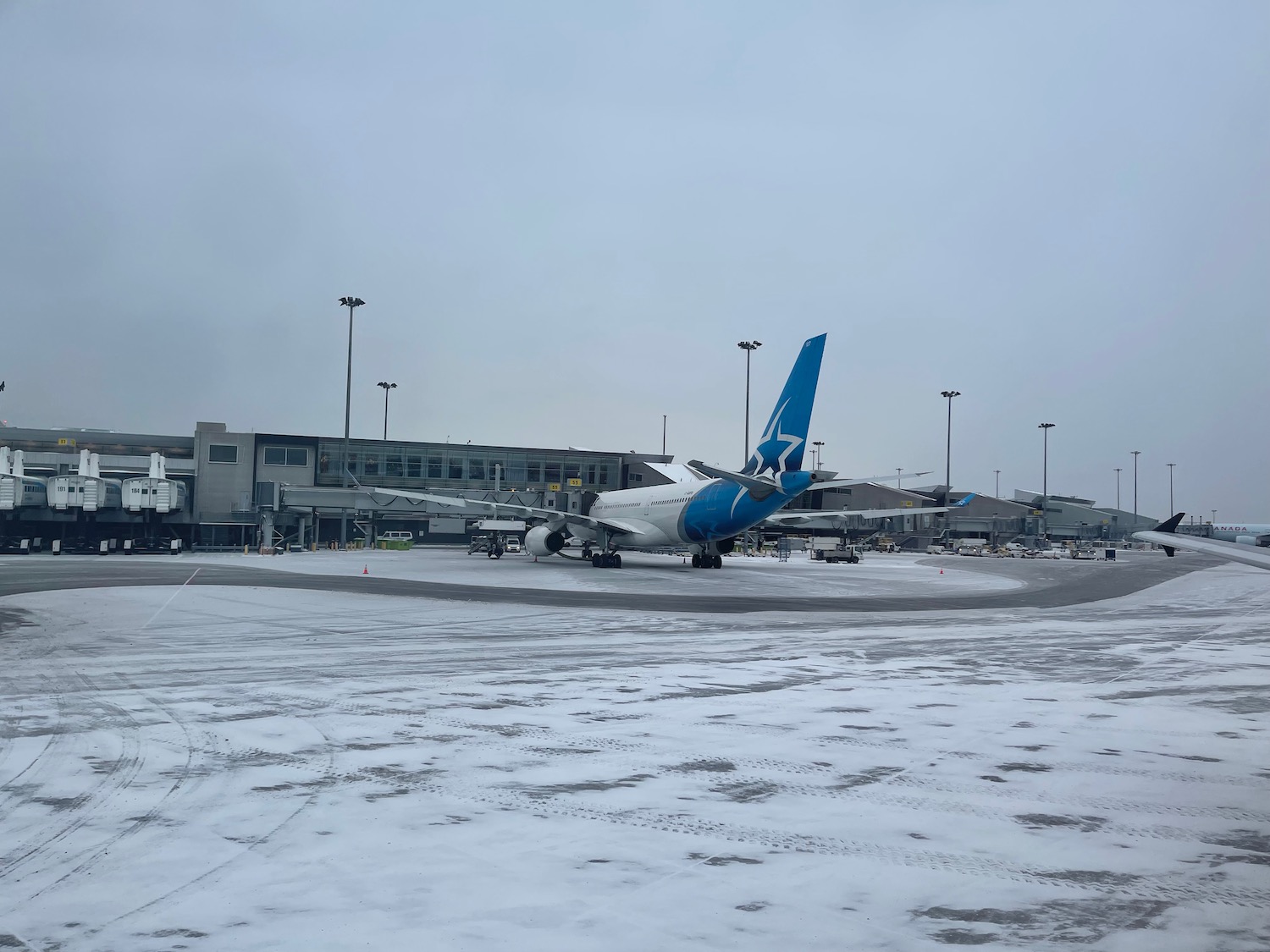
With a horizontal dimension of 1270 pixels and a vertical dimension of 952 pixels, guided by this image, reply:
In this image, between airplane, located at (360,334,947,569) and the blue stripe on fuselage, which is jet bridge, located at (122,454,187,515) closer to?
airplane, located at (360,334,947,569)

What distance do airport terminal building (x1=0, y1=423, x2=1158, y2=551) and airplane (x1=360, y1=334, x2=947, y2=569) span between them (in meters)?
15.2

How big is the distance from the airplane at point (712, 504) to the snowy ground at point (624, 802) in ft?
59.3

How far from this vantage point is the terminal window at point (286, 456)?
6319 cm

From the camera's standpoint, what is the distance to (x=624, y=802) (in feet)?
20.1

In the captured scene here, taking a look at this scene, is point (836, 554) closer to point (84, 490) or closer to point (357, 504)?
point (357, 504)

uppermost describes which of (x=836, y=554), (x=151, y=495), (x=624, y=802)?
(x=151, y=495)

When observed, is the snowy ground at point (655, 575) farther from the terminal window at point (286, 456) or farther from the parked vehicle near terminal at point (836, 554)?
the terminal window at point (286, 456)

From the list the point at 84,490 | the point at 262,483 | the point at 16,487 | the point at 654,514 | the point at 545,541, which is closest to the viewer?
the point at 654,514

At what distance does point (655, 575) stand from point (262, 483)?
32.3 metres

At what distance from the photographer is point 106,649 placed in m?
13.5

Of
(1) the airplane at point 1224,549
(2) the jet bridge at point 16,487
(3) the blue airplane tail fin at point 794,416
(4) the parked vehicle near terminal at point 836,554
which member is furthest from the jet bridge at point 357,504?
(1) the airplane at point 1224,549

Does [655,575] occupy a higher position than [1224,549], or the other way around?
[1224,549]

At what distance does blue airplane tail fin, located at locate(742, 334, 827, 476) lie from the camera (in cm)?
3089

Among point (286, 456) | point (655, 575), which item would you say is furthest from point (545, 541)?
point (286, 456)
